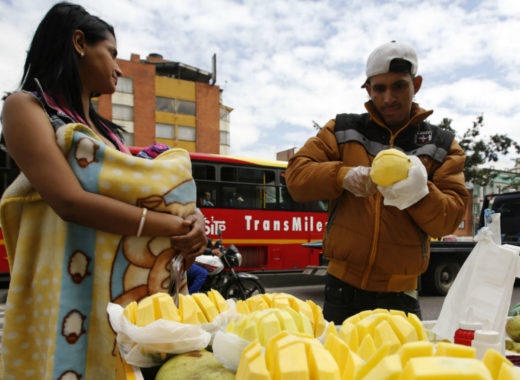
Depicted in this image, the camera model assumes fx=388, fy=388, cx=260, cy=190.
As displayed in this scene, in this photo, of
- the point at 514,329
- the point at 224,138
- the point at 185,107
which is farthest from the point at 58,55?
the point at 224,138

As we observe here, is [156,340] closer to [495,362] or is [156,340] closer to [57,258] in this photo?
[57,258]

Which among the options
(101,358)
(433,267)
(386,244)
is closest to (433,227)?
(386,244)

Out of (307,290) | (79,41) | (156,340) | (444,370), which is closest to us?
(444,370)

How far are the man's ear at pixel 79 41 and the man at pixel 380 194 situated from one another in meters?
0.98

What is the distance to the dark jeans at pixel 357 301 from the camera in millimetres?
1721

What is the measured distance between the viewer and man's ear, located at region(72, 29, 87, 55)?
56.8 inches

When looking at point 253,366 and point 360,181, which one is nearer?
point 253,366

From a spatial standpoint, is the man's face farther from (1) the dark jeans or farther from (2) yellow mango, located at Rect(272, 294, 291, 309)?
(2) yellow mango, located at Rect(272, 294, 291, 309)

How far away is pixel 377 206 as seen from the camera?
66.5 inches

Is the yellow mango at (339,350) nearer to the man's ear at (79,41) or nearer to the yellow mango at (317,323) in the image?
the yellow mango at (317,323)

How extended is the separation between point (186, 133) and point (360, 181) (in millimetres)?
32666

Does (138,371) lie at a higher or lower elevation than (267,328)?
lower

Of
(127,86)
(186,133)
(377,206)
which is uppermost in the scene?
(127,86)

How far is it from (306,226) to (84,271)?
9.22 meters
